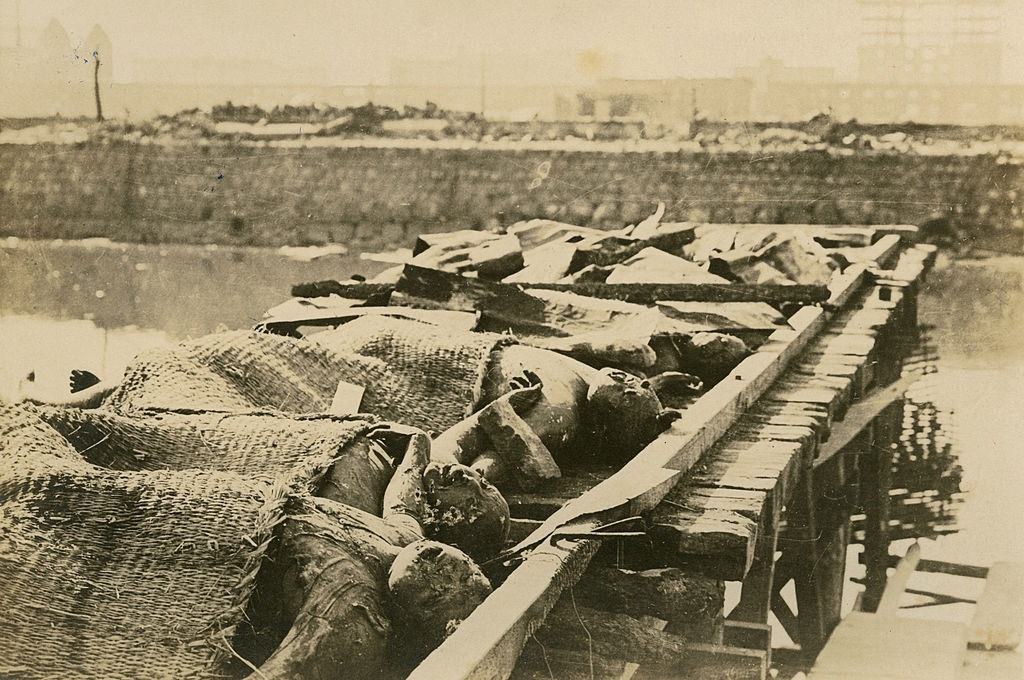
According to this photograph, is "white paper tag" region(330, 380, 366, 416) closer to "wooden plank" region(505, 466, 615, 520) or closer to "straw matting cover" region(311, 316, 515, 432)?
"straw matting cover" region(311, 316, 515, 432)

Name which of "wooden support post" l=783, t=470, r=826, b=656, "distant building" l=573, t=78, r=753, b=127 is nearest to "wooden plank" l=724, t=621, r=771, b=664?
"wooden support post" l=783, t=470, r=826, b=656

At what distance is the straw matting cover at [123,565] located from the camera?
2.66 m

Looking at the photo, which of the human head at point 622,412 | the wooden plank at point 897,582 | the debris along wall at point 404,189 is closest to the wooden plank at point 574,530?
the human head at point 622,412

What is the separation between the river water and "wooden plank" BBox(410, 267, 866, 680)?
1.12m

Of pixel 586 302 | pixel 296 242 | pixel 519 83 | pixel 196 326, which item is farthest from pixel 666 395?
pixel 519 83

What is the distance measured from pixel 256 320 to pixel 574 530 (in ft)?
30.0

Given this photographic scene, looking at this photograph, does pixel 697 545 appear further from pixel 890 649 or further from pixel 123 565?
pixel 890 649

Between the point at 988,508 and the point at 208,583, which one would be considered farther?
the point at 988,508

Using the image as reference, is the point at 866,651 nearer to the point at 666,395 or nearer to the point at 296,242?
the point at 666,395

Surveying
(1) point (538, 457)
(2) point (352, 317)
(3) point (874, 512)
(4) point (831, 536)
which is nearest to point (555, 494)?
(1) point (538, 457)

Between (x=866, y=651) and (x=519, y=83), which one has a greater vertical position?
(x=519, y=83)

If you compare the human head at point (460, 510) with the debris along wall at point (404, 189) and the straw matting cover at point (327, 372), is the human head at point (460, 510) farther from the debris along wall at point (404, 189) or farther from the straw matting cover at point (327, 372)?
the debris along wall at point (404, 189)

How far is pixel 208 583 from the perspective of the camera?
276 centimetres

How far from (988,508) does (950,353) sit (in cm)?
396
